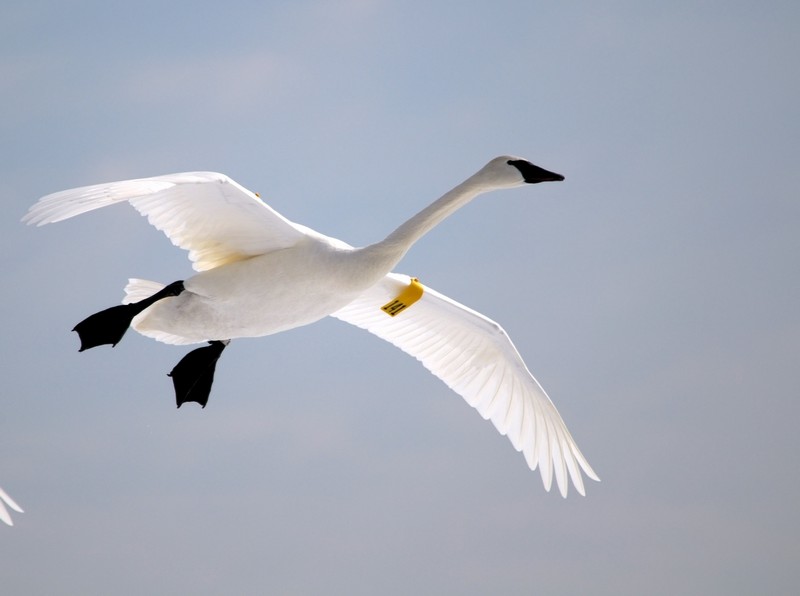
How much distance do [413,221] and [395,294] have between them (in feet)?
3.73

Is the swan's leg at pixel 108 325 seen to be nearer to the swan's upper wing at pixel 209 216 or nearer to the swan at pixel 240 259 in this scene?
the swan at pixel 240 259

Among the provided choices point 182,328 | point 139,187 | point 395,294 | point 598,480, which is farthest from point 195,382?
Answer: point 598,480

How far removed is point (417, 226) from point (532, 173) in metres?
0.75

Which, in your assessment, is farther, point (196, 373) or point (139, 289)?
point (196, 373)

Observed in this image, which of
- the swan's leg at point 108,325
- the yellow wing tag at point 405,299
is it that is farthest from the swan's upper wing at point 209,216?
the yellow wing tag at point 405,299

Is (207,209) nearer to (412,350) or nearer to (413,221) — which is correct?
(413,221)

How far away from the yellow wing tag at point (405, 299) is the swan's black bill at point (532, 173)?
1376 millimetres

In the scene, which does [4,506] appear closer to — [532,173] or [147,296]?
[147,296]

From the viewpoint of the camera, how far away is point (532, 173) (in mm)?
7098

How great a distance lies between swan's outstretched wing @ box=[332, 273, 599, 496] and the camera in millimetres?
8539

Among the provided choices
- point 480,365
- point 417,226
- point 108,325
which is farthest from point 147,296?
point 480,365

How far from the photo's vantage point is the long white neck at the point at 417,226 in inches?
280

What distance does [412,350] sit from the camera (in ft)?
28.6

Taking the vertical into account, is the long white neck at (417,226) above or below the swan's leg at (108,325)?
above
